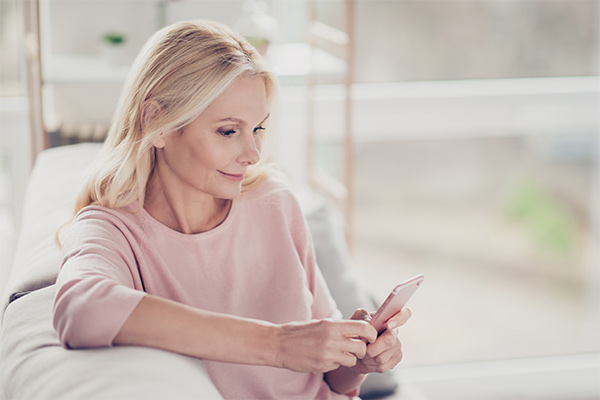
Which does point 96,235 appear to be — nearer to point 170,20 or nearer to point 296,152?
point 170,20

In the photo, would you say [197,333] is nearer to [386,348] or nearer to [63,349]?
[63,349]

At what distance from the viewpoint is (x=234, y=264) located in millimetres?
1316

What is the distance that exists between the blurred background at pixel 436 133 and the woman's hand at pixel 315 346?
3.45ft

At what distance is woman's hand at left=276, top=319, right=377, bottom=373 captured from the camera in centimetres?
105

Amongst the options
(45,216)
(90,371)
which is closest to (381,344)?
(90,371)

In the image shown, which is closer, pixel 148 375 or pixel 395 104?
pixel 148 375

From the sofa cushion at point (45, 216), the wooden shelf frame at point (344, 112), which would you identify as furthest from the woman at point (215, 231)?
the wooden shelf frame at point (344, 112)

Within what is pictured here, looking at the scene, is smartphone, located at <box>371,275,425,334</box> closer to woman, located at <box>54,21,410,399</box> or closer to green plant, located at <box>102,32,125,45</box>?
woman, located at <box>54,21,410,399</box>

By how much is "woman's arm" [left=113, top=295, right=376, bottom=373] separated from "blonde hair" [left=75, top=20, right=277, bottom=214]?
1.01 ft

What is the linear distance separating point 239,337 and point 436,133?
6.59 ft

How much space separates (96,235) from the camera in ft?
3.80

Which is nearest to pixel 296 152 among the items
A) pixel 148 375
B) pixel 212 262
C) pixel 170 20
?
pixel 170 20

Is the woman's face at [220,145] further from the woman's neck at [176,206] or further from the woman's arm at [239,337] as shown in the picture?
the woman's arm at [239,337]

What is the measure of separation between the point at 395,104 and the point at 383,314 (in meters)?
1.81
